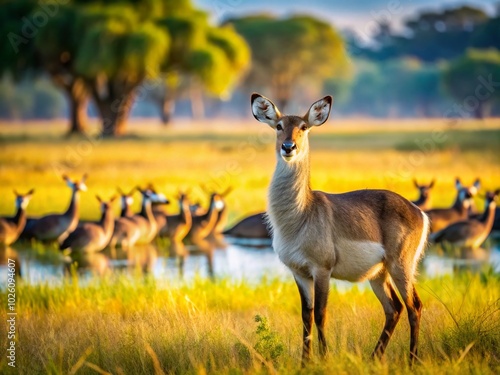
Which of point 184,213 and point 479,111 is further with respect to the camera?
point 479,111

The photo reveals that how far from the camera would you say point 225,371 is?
5.74 m

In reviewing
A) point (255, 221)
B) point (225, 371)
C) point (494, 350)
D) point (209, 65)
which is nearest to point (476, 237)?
point (255, 221)

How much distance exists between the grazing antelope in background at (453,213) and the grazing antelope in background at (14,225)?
6.22 meters

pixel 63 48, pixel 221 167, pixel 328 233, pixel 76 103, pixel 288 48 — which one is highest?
pixel 288 48

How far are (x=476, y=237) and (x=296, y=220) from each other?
728cm

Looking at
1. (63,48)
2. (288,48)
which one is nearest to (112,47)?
(63,48)

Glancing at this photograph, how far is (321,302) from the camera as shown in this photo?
5965mm

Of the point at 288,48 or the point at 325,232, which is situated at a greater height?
the point at 288,48

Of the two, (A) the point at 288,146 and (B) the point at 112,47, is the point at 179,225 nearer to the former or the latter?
(A) the point at 288,146

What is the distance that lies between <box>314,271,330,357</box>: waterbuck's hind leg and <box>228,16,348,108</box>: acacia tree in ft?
176

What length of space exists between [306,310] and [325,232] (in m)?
0.56

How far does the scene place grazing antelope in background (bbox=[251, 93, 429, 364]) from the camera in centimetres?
603

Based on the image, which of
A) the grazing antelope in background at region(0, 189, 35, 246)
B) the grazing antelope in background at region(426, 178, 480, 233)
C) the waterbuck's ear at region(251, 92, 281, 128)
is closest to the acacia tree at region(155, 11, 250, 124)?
the grazing antelope in background at region(426, 178, 480, 233)

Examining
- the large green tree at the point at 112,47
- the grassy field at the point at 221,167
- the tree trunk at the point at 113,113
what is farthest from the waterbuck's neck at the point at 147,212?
the tree trunk at the point at 113,113
